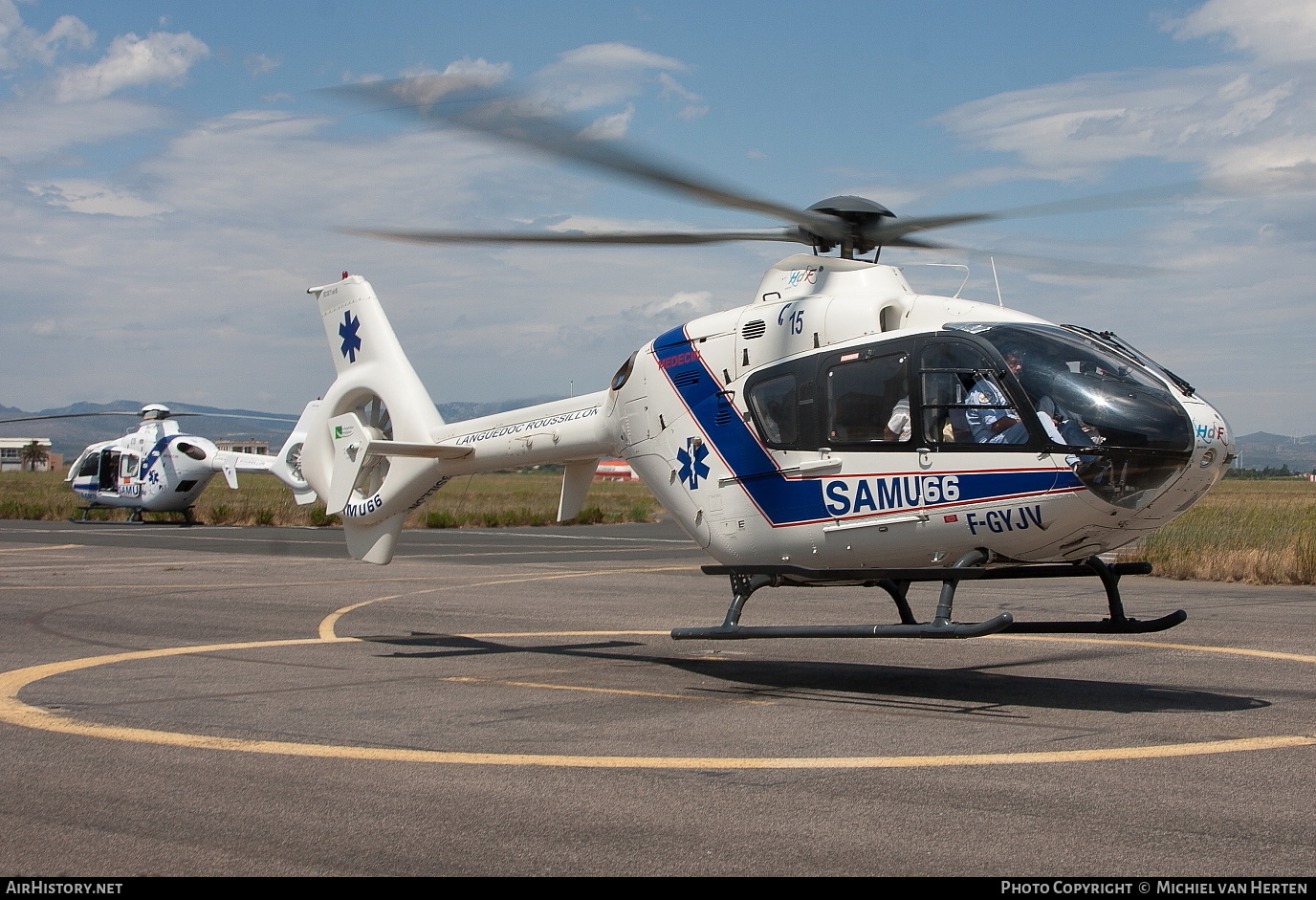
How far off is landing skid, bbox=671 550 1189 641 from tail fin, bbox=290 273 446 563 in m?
5.67

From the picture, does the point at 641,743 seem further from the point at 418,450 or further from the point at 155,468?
the point at 155,468

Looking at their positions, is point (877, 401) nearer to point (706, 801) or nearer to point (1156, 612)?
point (706, 801)

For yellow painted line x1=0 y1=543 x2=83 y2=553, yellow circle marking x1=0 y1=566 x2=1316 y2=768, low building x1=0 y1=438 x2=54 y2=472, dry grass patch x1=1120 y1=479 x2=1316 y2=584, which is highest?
low building x1=0 y1=438 x2=54 y2=472

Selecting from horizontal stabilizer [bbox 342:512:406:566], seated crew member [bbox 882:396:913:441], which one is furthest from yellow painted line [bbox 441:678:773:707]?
horizontal stabilizer [bbox 342:512:406:566]

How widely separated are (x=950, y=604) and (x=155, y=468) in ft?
125

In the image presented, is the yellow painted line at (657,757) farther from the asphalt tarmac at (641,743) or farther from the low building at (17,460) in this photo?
the low building at (17,460)

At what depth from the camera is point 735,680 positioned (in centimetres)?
1093

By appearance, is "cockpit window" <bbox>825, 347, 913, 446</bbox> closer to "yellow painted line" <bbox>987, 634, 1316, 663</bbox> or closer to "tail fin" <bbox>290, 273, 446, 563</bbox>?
"yellow painted line" <bbox>987, 634, 1316, 663</bbox>

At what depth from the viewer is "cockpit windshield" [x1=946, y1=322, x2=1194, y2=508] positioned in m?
8.78

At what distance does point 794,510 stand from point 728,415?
3.89 feet

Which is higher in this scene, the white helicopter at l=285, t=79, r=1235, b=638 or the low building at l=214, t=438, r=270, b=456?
the low building at l=214, t=438, r=270, b=456

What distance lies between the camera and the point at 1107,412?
8.88 metres

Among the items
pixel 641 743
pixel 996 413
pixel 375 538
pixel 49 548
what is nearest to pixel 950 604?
pixel 996 413
